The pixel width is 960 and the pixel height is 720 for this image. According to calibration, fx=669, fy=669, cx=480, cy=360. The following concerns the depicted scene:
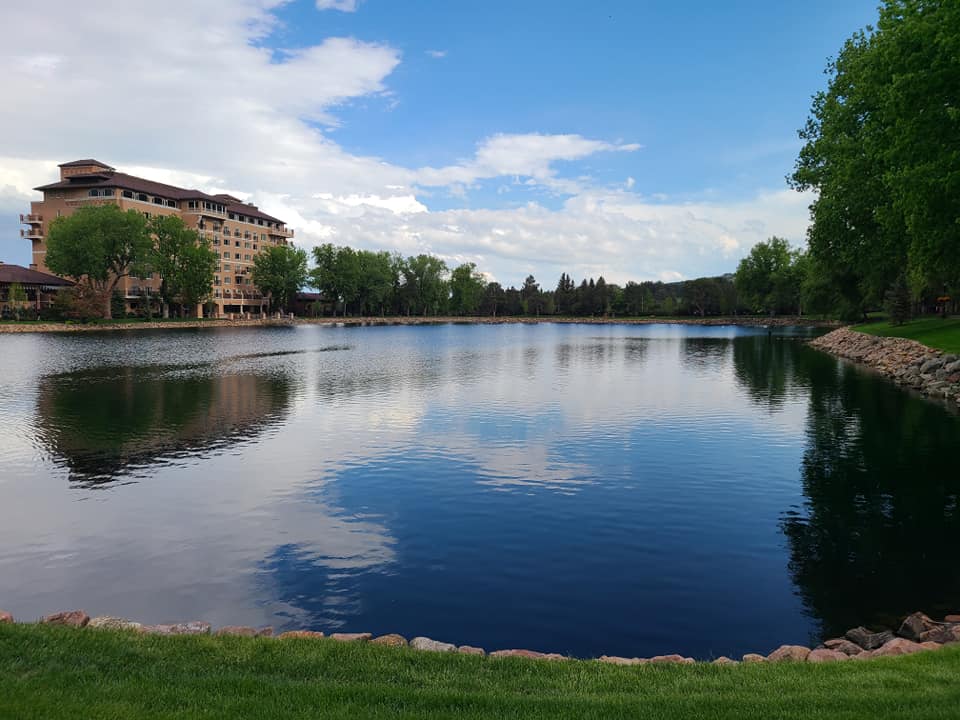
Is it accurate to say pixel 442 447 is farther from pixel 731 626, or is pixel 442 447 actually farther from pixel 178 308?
pixel 178 308

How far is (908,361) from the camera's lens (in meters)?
50.8

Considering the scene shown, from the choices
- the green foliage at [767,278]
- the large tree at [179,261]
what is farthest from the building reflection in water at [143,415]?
the green foliage at [767,278]

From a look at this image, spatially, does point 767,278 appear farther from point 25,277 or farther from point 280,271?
point 25,277

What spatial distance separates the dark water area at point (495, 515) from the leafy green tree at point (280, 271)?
14019cm

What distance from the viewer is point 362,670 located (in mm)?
8602

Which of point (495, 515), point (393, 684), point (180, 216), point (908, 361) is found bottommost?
point (495, 515)

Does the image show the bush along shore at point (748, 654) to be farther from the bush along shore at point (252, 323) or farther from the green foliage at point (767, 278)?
the green foliage at point (767, 278)

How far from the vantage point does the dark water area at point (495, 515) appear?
42.2 ft

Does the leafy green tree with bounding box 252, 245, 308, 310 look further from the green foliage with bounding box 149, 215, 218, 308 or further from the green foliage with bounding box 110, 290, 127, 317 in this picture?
the green foliage with bounding box 110, 290, 127, 317

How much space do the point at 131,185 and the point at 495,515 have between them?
154650 mm

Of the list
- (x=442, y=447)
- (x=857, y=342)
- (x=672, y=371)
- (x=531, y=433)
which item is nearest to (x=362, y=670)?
(x=442, y=447)

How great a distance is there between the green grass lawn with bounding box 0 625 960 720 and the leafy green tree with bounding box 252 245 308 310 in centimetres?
17345

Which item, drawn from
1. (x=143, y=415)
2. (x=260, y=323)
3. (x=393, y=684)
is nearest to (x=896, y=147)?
(x=393, y=684)

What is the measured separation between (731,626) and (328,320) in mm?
180247
